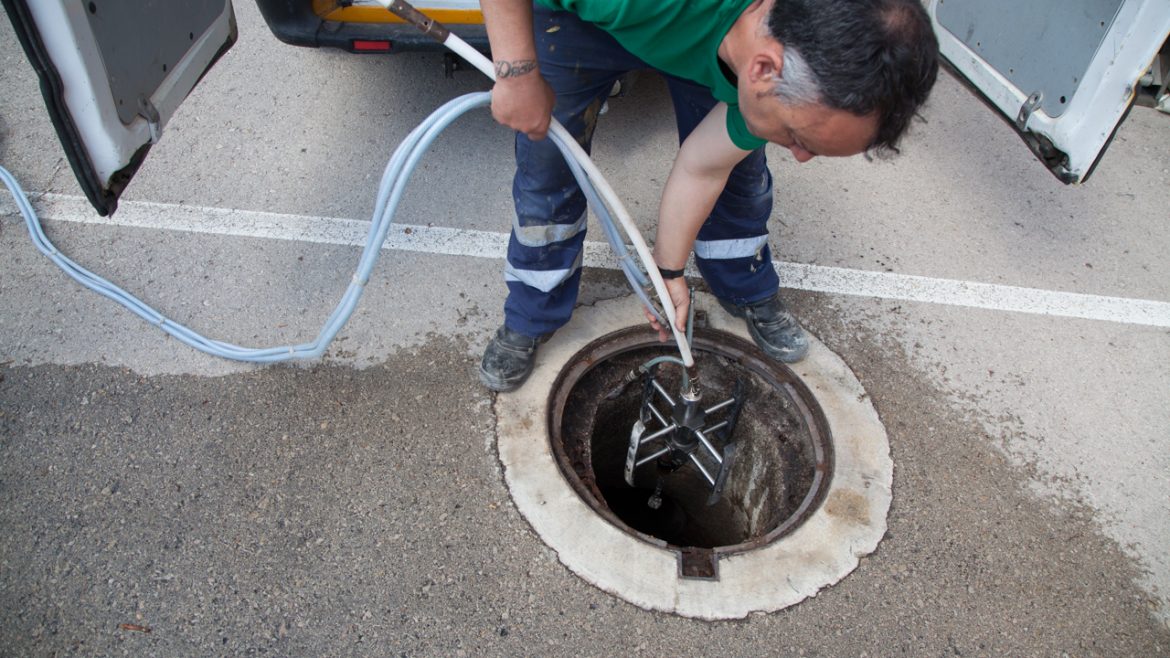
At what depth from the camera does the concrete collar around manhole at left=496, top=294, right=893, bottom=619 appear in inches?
81.0

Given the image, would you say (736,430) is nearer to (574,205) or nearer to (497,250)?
(574,205)

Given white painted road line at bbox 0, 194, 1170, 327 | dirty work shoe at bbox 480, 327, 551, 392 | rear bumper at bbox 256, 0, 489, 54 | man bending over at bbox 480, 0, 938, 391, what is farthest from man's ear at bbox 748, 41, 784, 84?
rear bumper at bbox 256, 0, 489, 54

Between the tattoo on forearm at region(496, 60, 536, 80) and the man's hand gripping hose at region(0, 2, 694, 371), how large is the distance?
8 centimetres

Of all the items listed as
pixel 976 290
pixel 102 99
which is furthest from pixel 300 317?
pixel 976 290

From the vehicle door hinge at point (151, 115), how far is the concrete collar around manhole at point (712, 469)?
1199 mm

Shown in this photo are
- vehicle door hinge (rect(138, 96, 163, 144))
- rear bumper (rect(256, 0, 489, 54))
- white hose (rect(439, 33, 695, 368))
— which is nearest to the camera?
white hose (rect(439, 33, 695, 368))

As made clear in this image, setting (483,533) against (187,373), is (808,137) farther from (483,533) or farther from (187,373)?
→ (187,373)

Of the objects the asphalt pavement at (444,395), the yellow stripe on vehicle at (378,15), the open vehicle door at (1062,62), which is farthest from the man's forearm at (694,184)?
the yellow stripe on vehicle at (378,15)

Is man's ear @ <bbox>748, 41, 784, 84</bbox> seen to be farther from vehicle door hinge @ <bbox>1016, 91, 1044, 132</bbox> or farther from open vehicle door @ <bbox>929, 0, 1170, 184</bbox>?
vehicle door hinge @ <bbox>1016, 91, 1044, 132</bbox>

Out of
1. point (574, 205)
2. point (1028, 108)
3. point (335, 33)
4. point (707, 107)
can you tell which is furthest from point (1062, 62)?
point (335, 33)

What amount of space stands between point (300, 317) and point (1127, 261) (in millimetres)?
3051

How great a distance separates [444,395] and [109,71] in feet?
3.96

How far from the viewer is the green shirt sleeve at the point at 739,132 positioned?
→ 1764 millimetres

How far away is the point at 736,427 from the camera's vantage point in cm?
260
